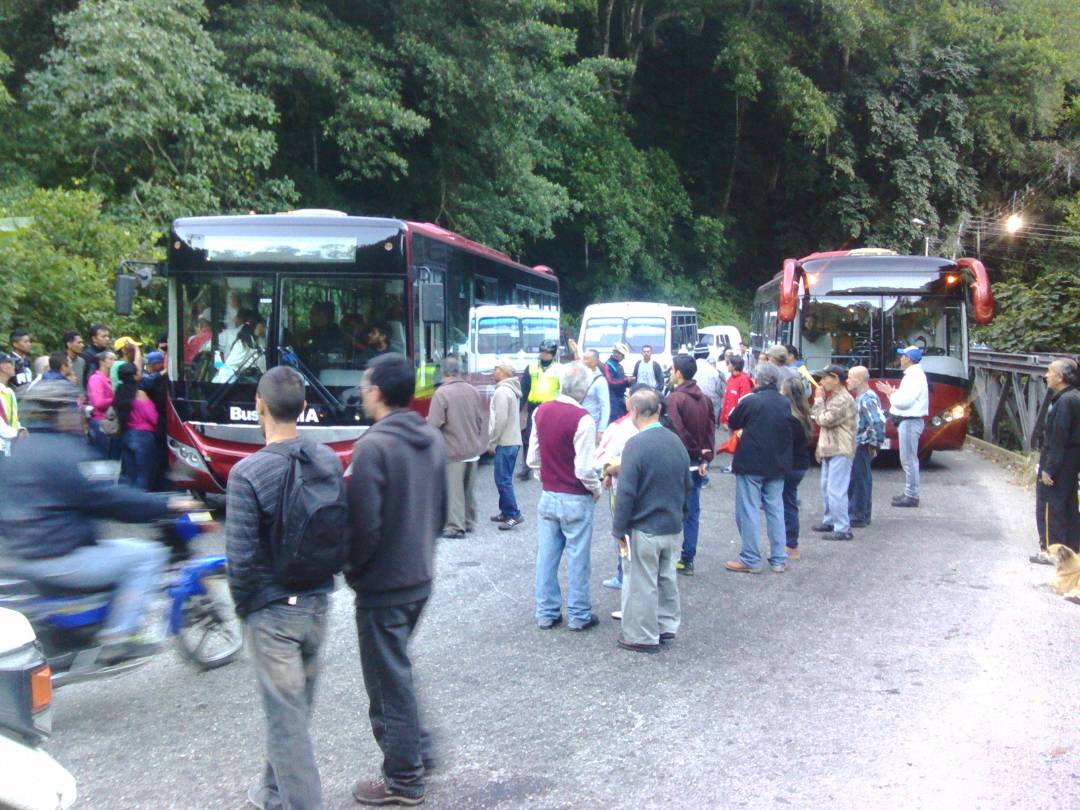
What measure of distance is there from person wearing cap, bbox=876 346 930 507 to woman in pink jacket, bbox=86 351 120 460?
8828 mm

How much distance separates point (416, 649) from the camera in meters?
7.07

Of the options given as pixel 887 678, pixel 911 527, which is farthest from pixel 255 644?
pixel 911 527

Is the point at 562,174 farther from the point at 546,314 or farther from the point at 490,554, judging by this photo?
the point at 490,554

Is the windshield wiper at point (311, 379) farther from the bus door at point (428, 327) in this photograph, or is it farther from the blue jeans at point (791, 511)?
the blue jeans at point (791, 511)

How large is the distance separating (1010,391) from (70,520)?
1661 centimetres

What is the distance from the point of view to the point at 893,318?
1578cm

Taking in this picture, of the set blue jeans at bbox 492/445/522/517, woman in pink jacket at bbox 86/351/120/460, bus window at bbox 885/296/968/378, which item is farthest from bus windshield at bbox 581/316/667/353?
woman in pink jacket at bbox 86/351/120/460

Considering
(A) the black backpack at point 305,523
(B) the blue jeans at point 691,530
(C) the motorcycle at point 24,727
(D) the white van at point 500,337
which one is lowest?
(B) the blue jeans at point 691,530

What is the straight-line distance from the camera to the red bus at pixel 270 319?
11.1 metres

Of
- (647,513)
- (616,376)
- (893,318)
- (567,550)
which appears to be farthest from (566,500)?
(893,318)

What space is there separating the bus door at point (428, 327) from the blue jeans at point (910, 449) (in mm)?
5557

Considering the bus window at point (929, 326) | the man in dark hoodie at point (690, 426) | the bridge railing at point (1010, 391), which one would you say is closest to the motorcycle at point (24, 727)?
the man in dark hoodie at point (690, 426)

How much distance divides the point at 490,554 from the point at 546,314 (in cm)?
1275

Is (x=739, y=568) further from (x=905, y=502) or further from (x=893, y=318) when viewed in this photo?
(x=893, y=318)
